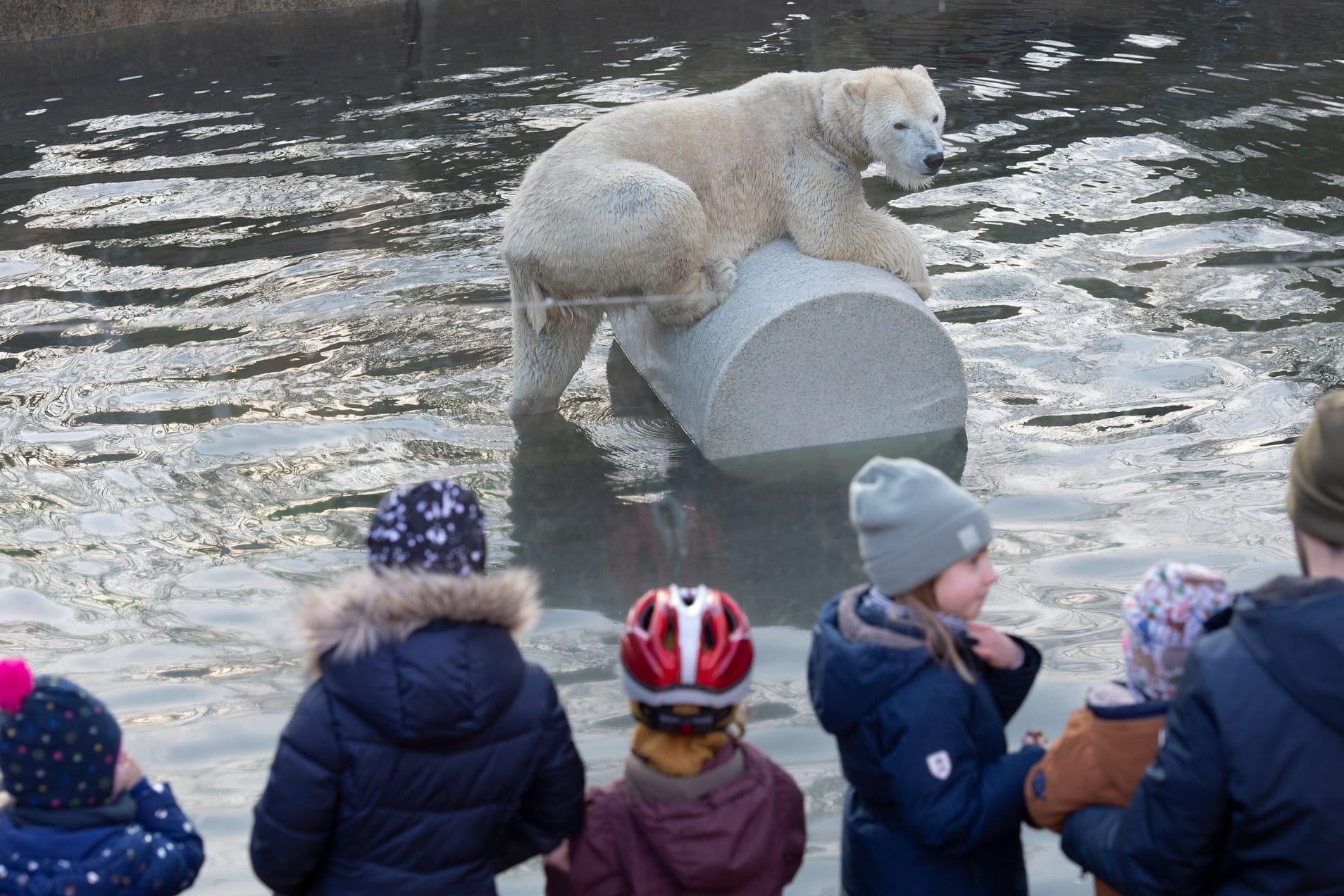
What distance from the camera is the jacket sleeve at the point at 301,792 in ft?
7.32

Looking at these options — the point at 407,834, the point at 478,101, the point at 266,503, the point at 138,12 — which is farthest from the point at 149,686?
the point at 138,12

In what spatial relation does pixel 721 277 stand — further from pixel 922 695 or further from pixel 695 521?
pixel 922 695

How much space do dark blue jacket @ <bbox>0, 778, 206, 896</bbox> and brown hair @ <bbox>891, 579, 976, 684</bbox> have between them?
1.32 metres

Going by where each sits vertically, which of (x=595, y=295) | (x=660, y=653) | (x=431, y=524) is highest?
(x=431, y=524)

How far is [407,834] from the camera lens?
7.53 feet

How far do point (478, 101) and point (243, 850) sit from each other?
32.4 ft

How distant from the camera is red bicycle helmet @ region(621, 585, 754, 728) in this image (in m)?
2.30

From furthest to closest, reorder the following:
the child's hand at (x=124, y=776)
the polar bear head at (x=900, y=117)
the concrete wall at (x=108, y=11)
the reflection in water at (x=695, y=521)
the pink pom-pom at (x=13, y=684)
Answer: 1. the concrete wall at (x=108, y=11)
2. the polar bear head at (x=900, y=117)
3. the reflection in water at (x=695, y=521)
4. the child's hand at (x=124, y=776)
5. the pink pom-pom at (x=13, y=684)

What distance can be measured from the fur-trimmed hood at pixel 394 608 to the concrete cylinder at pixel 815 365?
10.4 feet

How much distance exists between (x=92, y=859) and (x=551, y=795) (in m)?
0.76

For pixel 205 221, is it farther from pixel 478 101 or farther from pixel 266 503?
pixel 266 503

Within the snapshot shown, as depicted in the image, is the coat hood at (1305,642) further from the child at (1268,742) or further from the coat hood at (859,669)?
the coat hood at (859,669)

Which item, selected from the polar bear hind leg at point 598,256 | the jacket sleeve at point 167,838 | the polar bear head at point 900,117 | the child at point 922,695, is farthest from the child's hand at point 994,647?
the polar bear head at point 900,117

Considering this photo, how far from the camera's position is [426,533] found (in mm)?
2314
